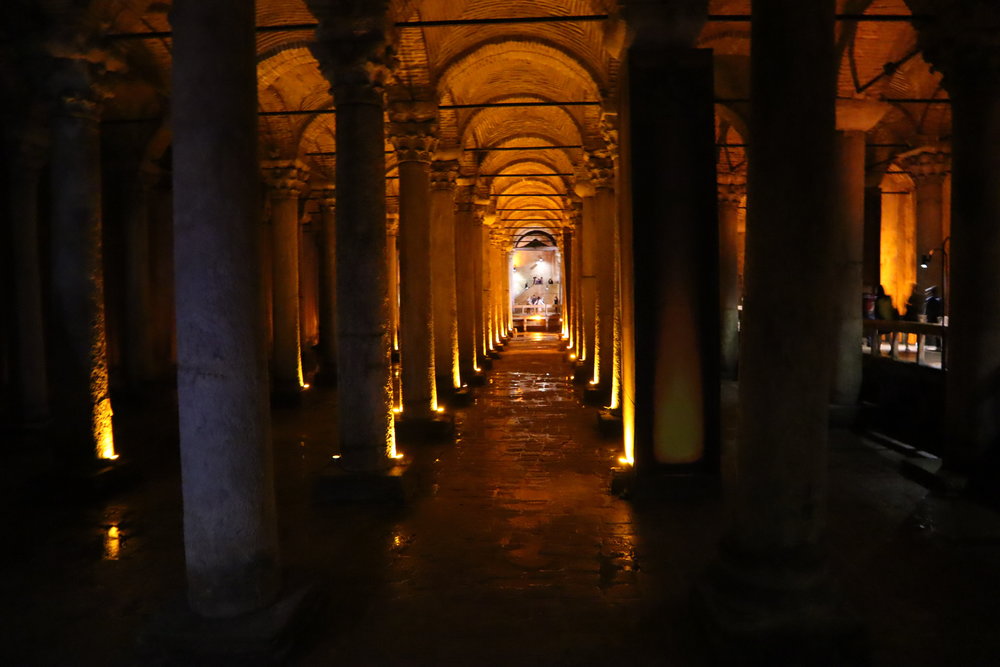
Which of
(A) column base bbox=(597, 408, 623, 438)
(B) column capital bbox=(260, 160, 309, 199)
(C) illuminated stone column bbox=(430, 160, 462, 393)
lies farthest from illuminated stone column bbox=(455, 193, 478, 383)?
(A) column base bbox=(597, 408, 623, 438)

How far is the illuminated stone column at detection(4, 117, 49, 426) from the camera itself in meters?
8.97

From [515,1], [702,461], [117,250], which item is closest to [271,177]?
[117,250]

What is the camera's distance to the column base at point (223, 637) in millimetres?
3465

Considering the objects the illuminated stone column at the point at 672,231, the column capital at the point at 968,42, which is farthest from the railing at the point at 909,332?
the illuminated stone column at the point at 672,231

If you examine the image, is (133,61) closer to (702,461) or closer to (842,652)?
(702,461)

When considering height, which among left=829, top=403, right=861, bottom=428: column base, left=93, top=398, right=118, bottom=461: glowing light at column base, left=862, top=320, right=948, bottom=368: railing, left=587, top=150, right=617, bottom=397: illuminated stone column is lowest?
left=829, top=403, right=861, bottom=428: column base

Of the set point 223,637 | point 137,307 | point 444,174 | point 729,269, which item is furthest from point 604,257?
point 223,637

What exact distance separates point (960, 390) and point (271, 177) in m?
11.4

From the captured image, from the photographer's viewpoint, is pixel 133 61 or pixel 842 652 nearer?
pixel 842 652

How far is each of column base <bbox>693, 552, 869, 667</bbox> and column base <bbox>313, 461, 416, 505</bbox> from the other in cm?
348

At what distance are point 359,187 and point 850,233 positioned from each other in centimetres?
687

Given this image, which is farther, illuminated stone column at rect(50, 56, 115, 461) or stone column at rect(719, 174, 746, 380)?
stone column at rect(719, 174, 746, 380)

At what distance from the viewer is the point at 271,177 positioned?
1314 cm

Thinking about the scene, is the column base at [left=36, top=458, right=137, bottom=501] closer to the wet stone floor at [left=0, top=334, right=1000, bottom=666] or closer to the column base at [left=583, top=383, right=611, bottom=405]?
the wet stone floor at [left=0, top=334, right=1000, bottom=666]
